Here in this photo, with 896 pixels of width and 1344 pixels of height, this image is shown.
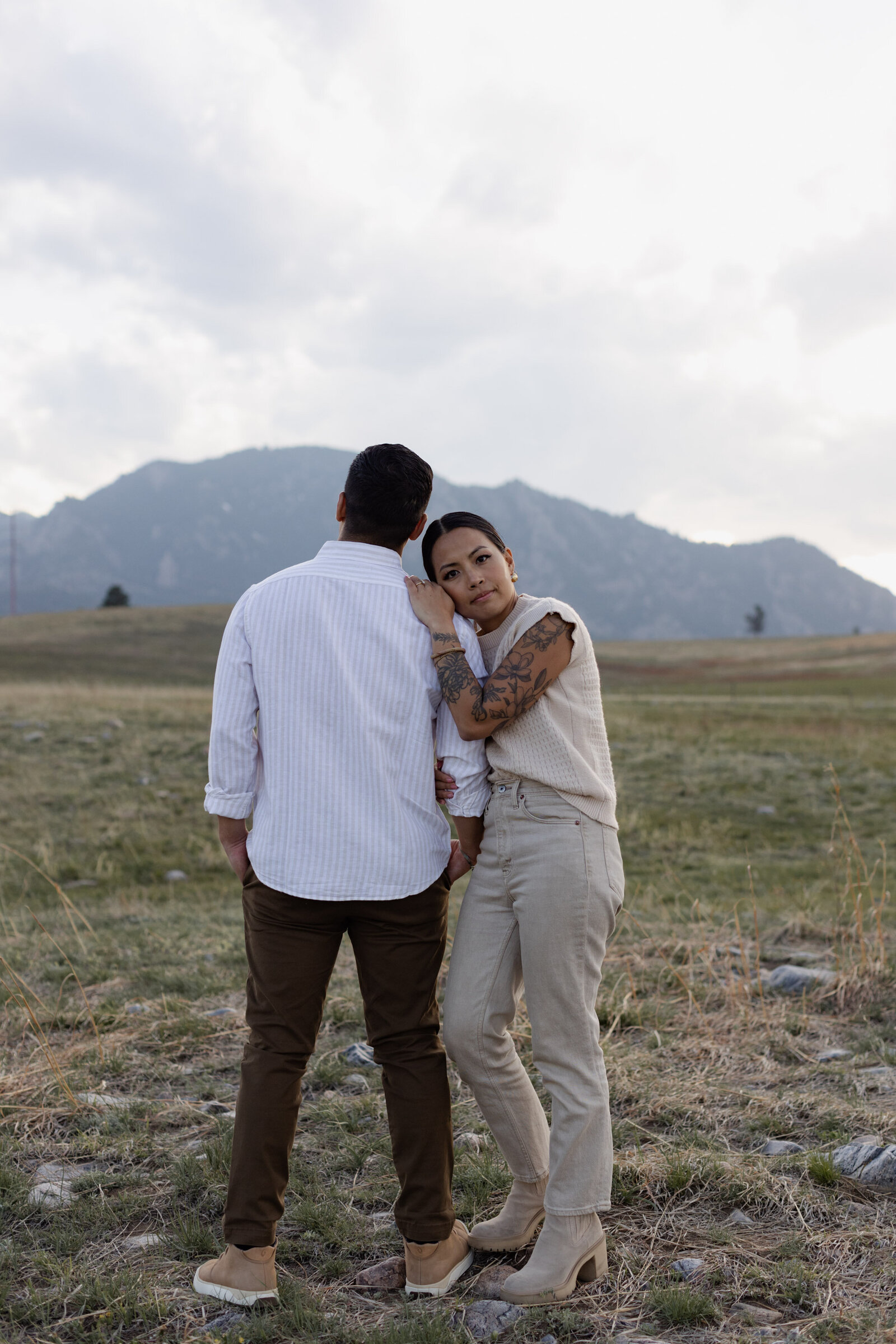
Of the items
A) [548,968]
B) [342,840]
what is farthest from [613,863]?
[342,840]

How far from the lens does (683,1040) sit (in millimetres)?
4820

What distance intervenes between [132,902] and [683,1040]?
244 inches

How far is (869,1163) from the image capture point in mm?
3404

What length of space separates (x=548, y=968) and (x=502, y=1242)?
1.08 meters

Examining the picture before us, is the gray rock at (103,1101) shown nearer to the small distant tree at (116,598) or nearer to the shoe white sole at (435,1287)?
the shoe white sole at (435,1287)

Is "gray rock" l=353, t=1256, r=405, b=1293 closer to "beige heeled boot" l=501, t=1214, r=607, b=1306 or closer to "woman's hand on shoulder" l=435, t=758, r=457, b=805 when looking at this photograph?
"beige heeled boot" l=501, t=1214, r=607, b=1306

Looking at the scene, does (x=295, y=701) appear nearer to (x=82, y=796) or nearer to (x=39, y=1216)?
(x=39, y=1216)

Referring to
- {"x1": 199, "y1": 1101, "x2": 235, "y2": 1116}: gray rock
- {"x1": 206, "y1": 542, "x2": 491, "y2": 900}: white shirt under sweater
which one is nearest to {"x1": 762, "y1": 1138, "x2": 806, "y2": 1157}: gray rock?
{"x1": 206, "y1": 542, "x2": 491, "y2": 900}: white shirt under sweater

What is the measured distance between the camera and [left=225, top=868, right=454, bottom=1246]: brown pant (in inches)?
111

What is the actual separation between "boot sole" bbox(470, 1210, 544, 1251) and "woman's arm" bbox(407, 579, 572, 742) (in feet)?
5.74

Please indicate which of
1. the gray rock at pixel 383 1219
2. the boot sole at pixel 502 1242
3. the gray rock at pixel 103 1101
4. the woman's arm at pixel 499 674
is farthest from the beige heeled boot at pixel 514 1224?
the gray rock at pixel 103 1101

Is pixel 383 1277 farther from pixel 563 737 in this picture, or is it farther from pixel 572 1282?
pixel 563 737

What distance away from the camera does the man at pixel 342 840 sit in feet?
9.27

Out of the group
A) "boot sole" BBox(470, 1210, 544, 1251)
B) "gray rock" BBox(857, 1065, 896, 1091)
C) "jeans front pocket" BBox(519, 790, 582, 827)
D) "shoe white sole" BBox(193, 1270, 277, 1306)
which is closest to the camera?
"shoe white sole" BBox(193, 1270, 277, 1306)
